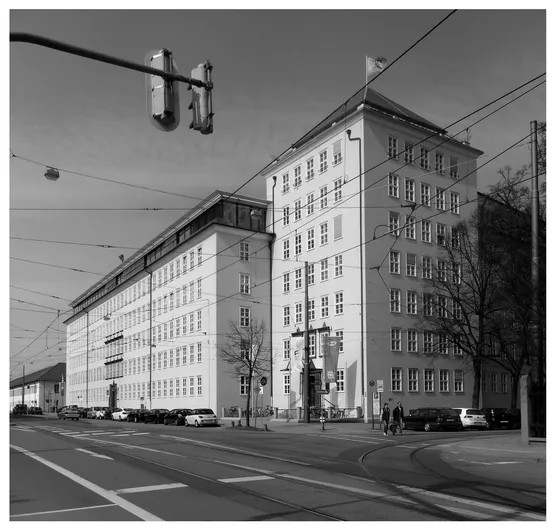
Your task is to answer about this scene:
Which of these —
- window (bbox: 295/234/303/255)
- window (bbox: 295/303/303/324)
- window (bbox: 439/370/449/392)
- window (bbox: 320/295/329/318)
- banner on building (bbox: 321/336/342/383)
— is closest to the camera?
banner on building (bbox: 321/336/342/383)

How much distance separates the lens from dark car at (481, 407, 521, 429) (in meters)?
42.9

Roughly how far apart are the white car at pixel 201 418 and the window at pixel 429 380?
53.4ft

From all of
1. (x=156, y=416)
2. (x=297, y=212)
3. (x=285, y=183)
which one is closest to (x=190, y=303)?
(x=156, y=416)

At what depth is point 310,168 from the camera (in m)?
56.4

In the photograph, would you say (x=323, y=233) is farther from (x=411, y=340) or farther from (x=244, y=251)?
(x=411, y=340)

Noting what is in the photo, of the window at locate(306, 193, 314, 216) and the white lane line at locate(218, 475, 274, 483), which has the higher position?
the window at locate(306, 193, 314, 216)

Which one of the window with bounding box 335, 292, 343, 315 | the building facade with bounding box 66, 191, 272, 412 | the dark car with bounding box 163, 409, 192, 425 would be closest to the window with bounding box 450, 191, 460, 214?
the window with bounding box 335, 292, 343, 315

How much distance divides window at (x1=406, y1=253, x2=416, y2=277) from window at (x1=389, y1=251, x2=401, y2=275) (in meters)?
1.01

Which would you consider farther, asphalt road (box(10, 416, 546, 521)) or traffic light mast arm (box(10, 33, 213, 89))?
asphalt road (box(10, 416, 546, 521))

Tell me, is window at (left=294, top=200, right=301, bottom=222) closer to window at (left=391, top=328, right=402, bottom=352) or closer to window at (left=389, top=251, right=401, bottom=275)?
window at (left=389, top=251, right=401, bottom=275)

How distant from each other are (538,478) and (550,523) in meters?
6.03

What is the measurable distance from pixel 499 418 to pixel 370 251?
47.4ft

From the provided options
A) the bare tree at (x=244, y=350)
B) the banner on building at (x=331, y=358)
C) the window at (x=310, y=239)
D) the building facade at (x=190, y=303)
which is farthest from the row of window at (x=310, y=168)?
the banner on building at (x=331, y=358)

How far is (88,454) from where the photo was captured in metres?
22.4
